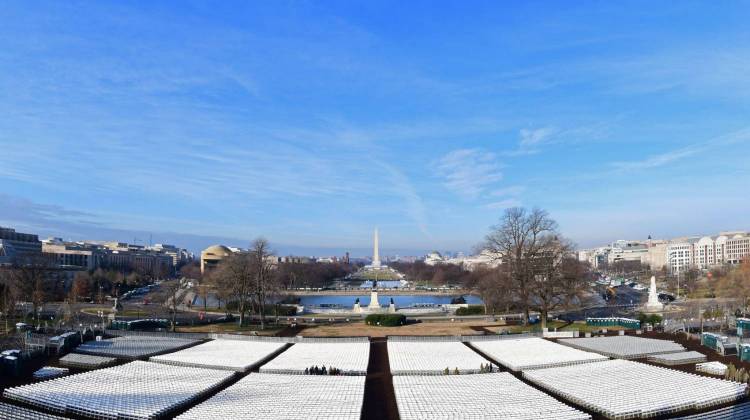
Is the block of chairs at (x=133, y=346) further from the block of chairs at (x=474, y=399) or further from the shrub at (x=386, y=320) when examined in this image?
the block of chairs at (x=474, y=399)

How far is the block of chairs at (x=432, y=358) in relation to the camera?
3400 centimetres

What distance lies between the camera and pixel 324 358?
38906mm

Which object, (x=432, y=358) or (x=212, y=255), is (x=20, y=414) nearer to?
(x=432, y=358)

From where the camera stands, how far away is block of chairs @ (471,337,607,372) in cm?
3578

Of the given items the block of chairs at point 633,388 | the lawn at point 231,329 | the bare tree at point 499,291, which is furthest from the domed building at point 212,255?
the block of chairs at point 633,388

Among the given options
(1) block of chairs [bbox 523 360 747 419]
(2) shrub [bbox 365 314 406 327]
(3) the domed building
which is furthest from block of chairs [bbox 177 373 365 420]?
(3) the domed building

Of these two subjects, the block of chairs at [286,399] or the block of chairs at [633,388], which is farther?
the block of chairs at [633,388]

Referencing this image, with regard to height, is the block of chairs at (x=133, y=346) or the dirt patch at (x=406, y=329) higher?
the block of chairs at (x=133, y=346)

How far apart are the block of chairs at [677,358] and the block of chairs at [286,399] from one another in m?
21.1

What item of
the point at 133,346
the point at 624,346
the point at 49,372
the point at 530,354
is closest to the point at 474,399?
the point at 530,354

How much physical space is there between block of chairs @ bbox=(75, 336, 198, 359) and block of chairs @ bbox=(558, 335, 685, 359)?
112ft

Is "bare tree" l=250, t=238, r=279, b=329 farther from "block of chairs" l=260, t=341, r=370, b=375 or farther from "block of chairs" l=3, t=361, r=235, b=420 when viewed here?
"block of chairs" l=3, t=361, r=235, b=420

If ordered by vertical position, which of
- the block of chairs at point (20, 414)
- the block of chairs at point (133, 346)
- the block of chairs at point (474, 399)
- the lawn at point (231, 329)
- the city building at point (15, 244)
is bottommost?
the lawn at point (231, 329)

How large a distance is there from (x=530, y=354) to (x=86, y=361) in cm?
3238
